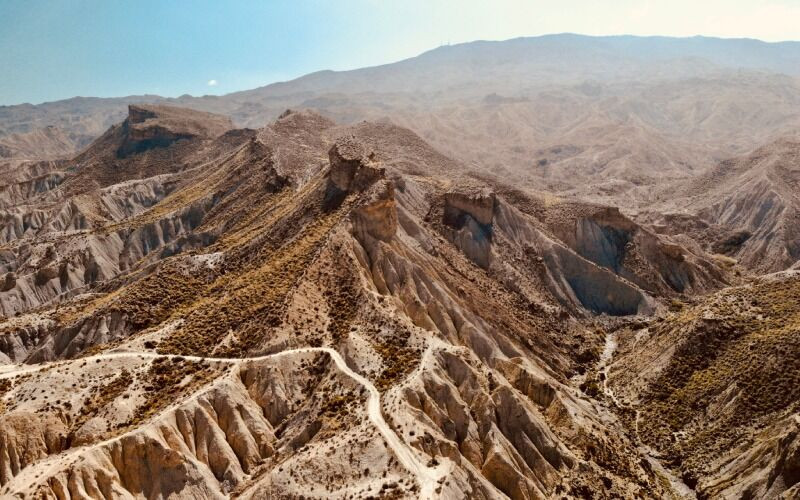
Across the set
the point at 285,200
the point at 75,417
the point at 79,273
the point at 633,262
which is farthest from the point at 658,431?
the point at 79,273

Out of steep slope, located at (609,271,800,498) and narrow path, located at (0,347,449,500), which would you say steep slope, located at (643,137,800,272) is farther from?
narrow path, located at (0,347,449,500)

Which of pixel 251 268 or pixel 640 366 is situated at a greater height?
Answer: pixel 251 268

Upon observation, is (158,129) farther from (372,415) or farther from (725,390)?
(725,390)

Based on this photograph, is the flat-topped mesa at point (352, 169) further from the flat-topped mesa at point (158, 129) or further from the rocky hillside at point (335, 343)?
the flat-topped mesa at point (158, 129)

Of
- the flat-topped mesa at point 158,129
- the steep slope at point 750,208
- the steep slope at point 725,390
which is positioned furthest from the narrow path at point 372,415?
the flat-topped mesa at point 158,129

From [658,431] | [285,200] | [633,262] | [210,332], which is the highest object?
[285,200]

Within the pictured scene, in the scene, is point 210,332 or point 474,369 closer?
point 474,369

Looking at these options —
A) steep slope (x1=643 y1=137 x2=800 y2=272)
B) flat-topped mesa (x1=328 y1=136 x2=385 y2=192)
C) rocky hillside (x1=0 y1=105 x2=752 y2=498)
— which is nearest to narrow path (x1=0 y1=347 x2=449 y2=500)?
rocky hillside (x1=0 y1=105 x2=752 y2=498)

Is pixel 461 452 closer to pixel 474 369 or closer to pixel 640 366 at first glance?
pixel 474 369
